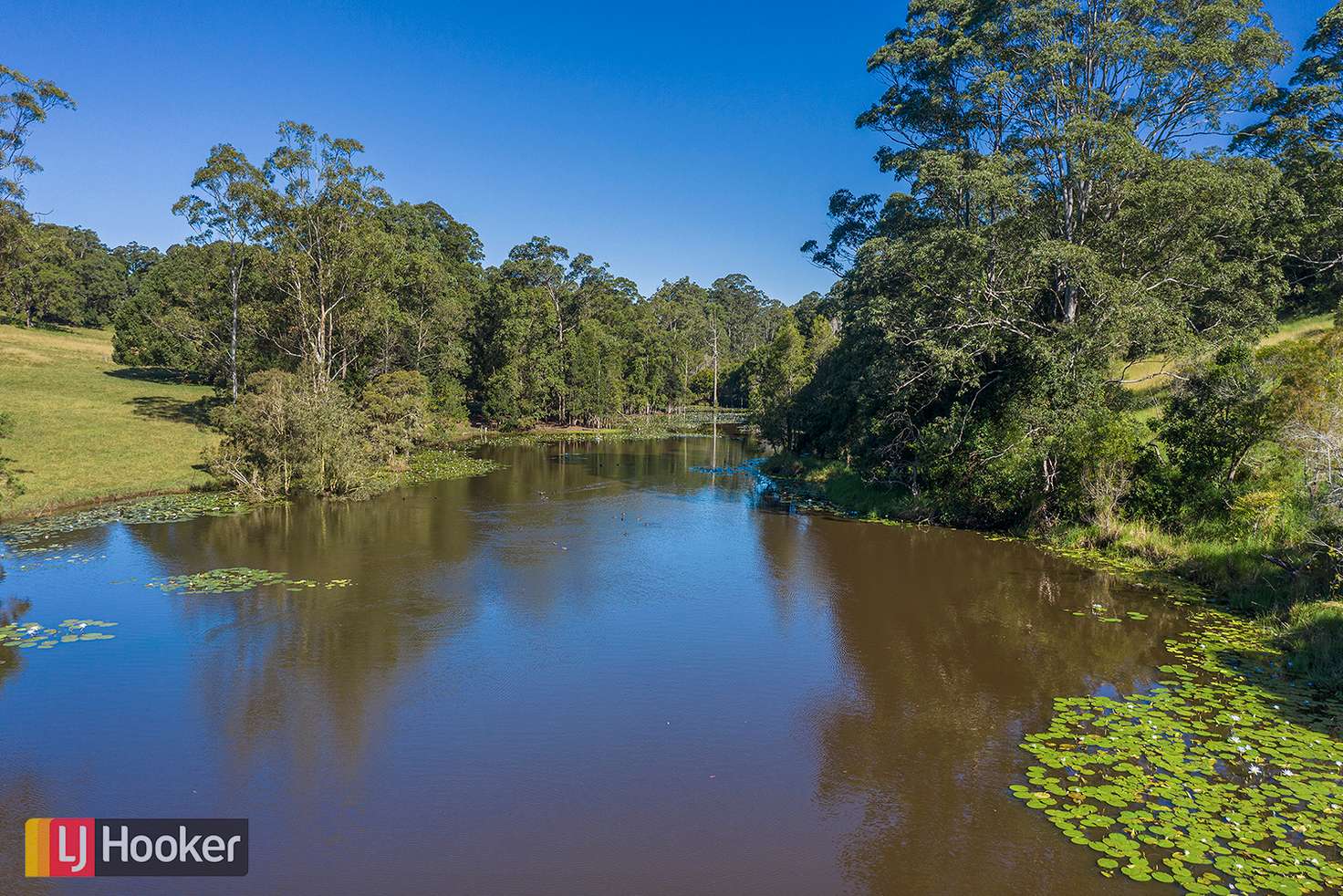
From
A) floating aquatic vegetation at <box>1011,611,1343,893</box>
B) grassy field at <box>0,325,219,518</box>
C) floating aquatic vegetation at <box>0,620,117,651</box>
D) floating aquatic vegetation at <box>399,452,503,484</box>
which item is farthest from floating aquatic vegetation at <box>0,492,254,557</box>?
floating aquatic vegetation at <box>1011,611,1343,893</box>

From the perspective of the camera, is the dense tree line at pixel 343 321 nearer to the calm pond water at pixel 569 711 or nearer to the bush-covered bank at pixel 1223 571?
the calm pond water at pixel 569 711

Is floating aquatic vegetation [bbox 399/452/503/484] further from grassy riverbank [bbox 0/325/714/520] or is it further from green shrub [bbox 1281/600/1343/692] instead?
green shrub [bbox 1281/600/1343/692]

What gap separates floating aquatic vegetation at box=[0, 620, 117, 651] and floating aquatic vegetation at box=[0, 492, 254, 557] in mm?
6592

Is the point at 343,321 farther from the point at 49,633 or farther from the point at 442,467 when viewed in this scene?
the point at 49,633

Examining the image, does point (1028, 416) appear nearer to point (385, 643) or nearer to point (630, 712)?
point (630, 712)

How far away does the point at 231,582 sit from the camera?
16.2m

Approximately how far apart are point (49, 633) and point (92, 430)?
83.3 ft

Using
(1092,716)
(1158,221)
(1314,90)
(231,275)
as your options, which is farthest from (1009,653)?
(231,275)

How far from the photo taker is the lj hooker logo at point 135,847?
708 cm

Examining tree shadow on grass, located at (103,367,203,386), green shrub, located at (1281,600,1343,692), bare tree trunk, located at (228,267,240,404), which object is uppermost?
bare tree trunk, located at (228,267,240,404)

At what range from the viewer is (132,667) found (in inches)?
458

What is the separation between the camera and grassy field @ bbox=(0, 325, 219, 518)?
84.4 feet

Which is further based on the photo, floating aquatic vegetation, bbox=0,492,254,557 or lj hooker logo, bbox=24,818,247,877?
floating aquatic vegetation, bbox=0,492,254,557

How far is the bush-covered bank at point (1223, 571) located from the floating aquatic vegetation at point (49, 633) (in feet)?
66.9
